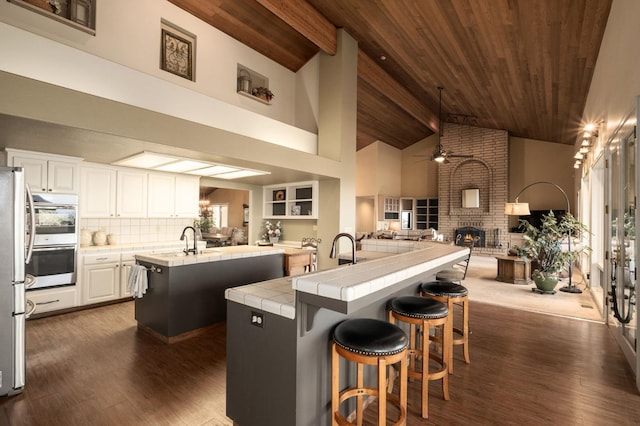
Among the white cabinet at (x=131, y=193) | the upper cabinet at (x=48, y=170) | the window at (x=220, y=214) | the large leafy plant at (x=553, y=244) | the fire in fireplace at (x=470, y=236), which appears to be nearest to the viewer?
the upper cabinet at (x=48, y=170)

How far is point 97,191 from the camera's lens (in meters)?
4.79

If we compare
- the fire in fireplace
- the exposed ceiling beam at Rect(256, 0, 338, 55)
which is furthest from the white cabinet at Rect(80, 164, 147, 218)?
the fire in fireplace

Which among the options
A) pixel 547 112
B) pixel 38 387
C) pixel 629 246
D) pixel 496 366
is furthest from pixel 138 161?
pixel 547 112

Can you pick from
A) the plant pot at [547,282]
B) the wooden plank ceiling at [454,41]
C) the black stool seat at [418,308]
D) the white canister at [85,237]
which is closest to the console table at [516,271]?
the plant pot at [547,282]

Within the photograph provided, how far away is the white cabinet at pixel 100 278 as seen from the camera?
4.35 metres

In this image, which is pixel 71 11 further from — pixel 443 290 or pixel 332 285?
pixel 443 290

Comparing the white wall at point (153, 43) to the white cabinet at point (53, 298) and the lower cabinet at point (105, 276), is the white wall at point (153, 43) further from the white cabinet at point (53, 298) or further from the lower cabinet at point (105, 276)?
the white cabinet at point (53, 298)

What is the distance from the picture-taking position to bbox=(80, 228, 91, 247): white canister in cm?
473

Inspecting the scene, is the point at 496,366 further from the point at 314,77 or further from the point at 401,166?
the point at 401,166

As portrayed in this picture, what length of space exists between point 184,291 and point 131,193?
269 centimetres

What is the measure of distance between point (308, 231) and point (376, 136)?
6478mm

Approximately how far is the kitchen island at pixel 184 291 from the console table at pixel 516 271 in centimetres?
547

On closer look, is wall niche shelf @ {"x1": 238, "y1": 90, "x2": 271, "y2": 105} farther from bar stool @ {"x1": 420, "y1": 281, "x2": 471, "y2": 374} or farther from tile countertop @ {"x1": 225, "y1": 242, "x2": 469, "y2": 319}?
bar stool @ {"x1": 420, "y1": 281, "x2": 471, "y2": 374}

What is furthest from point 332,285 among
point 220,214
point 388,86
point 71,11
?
point 220,214
